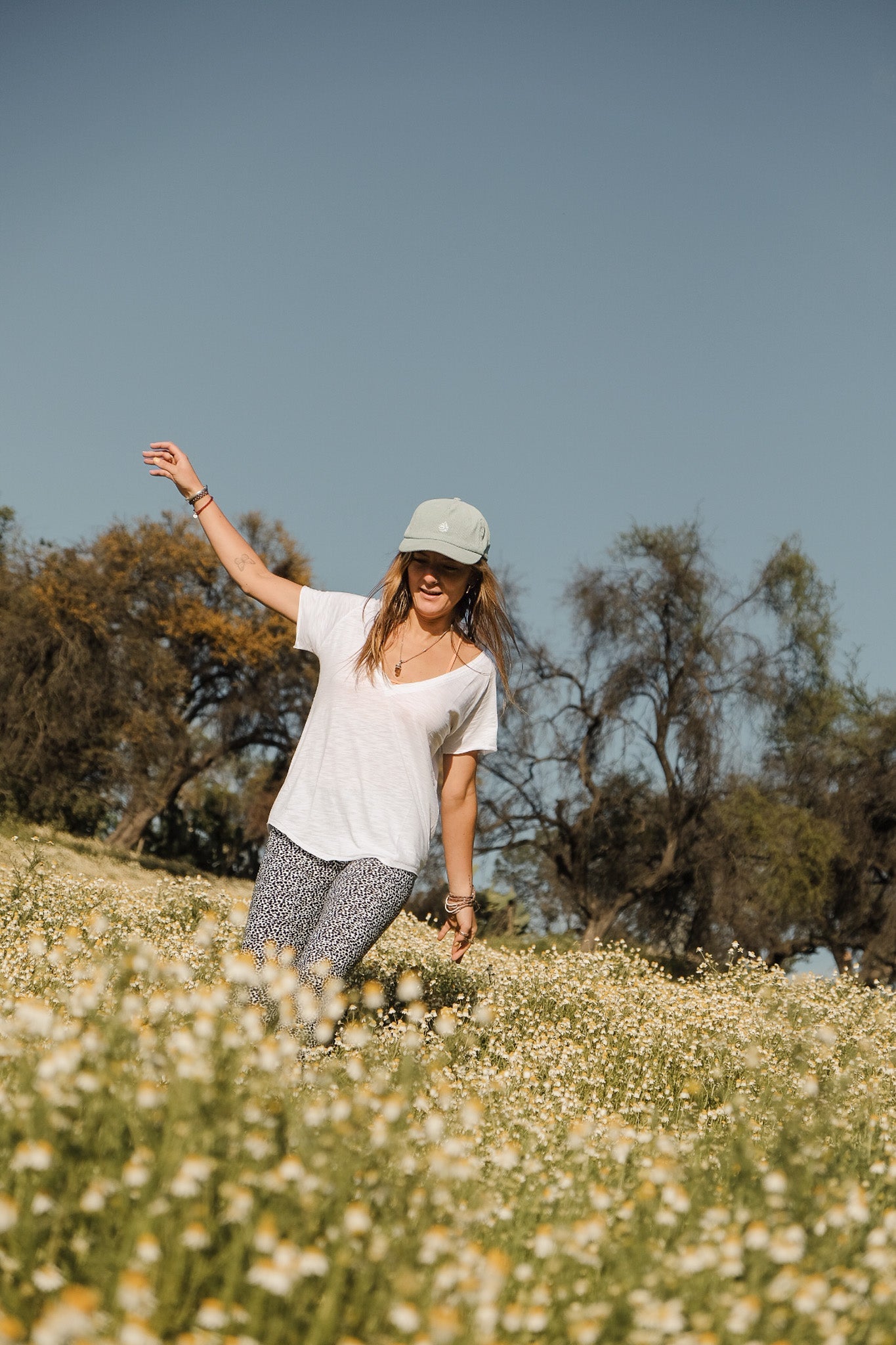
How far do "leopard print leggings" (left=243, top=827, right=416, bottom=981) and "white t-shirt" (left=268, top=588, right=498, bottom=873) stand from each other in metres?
0.05

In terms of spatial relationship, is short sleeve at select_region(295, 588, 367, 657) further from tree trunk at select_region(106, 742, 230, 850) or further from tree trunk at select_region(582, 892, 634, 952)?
tree trunk at select_region(106, 742, 230, 850)

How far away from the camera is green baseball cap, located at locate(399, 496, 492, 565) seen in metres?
3.93

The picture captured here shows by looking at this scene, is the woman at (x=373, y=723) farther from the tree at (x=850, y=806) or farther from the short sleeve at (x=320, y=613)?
the tree at (x=850, y=806)

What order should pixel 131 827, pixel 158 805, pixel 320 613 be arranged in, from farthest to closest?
pixel 131 827
pixel 158 805
pixel 320 613

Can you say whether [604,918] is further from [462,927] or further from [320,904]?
[320,904]

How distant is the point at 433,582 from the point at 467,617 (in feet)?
1.02

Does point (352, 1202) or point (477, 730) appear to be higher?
point (477, 730)

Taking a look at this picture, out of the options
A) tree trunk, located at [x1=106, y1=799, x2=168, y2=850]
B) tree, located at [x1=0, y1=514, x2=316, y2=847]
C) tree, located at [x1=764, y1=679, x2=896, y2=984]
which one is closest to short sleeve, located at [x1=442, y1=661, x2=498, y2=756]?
tree, located at [x1=764, y1=679, x2=896, y2=984]

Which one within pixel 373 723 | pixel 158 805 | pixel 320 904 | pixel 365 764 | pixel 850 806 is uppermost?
pixel 850 806

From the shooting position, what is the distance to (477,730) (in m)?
4.29

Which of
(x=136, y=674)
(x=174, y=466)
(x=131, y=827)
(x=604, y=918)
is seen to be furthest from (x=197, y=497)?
(x=131, y=827)

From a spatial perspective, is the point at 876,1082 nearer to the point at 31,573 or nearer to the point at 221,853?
the point at 31,573

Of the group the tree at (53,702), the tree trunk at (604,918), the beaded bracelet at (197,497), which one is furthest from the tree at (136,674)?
the beaded bracelet at (197,497)

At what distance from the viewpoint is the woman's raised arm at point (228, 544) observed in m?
4.18
